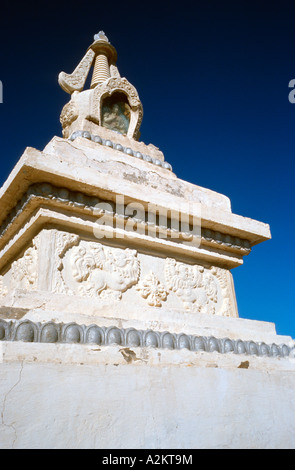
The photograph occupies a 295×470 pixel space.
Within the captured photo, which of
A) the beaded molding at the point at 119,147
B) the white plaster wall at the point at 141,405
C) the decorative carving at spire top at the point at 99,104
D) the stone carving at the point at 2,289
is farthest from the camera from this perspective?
the decorative carving at spire top at the point at 99,104

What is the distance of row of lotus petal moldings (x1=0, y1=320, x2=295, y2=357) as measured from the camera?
2250 millimetres

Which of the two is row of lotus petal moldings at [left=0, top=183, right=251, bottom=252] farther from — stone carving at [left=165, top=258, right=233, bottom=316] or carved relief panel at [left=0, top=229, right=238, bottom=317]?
stone carving at [left=165, top=258, right=233, bottom=316]

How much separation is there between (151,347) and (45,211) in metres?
1.65

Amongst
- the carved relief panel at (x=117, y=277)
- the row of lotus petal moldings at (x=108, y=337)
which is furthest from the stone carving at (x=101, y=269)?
the row of lotus petal moldings at (x=108, y=337)

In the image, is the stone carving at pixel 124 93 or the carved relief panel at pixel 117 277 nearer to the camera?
the carved relief panel at pixel 117 277

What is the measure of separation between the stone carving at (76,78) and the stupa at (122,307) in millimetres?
22

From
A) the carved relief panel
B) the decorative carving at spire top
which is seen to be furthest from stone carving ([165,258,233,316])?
the decorative carving at spire top

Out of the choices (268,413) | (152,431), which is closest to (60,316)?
(152,431)

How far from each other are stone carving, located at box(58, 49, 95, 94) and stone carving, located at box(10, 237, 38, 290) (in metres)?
3.10

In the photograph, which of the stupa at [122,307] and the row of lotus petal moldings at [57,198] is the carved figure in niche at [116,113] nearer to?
the stupa at [122,307]

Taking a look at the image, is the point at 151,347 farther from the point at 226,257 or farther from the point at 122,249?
the point at 226,257

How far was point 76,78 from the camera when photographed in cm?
605

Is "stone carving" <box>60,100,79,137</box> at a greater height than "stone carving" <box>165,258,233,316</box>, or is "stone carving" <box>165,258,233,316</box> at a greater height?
"stone carving" <box>60,100,79,137</box>

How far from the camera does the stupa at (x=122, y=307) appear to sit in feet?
6.72
